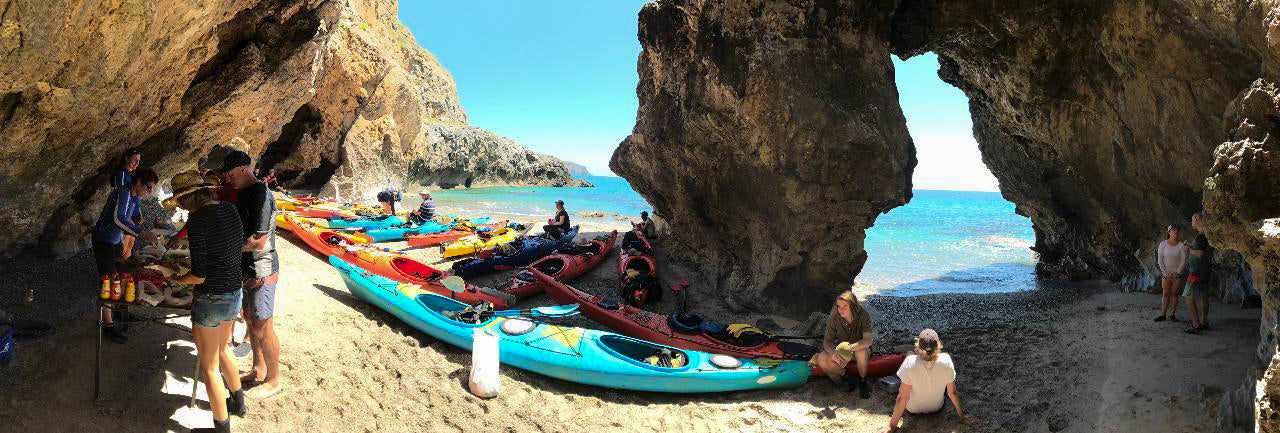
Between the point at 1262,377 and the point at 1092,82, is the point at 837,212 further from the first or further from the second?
the point at 1262,377

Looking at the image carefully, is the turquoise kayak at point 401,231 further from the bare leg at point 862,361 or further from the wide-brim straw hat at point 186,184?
the bare leg at point 862,361

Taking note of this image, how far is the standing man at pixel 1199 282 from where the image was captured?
622cm

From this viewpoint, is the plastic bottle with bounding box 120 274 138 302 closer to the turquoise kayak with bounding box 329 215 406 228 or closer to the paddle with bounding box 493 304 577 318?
the paddle with bounding box 493 304 577 318

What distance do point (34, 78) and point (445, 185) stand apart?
170 feet

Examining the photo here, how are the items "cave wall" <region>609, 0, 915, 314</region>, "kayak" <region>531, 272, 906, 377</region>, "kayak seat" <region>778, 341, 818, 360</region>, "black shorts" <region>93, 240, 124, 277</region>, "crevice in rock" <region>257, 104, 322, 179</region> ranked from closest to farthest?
1. "black shorts" <region>93, 240, 124, 277</region>
2. "kayak" <region>531, 272, 906, 377</region>
3. "kayak seat" <region>778, 341, 818, 360</region>
4. "cave wall" <region>609, 0, 915, 314</region>
5. "crevice in rock" <region>257, 104, 322, 179</region>

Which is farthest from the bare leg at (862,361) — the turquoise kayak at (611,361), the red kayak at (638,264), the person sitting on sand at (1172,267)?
the red kayak at (638,264)

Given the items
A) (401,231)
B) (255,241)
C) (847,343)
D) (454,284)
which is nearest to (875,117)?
(847,343)

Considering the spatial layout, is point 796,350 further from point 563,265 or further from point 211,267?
point 211,267

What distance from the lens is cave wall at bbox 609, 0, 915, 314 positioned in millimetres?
8742

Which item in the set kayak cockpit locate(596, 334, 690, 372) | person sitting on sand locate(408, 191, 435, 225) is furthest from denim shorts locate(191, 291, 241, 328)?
person sitting on sand locate(408, 191, 435, 225)

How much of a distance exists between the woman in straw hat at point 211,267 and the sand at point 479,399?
77 cm

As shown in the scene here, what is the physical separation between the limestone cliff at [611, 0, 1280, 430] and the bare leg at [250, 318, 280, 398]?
7158 mm

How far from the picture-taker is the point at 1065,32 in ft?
26.9

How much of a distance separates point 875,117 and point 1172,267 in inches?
161
